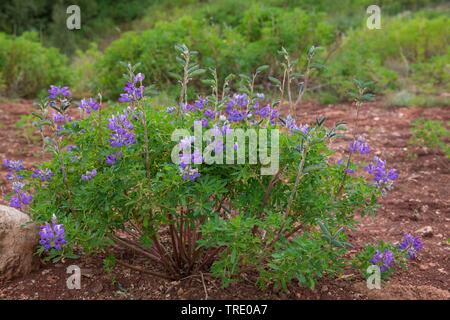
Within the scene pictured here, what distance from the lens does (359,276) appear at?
281cm

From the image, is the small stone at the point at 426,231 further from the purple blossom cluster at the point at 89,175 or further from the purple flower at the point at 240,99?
the purple blossom cluster at the point at 89,175

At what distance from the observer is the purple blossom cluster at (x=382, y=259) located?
2.38m

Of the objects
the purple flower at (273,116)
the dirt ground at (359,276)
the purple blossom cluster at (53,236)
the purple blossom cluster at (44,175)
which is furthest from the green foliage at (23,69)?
the purple blossom cluster at (53,236)

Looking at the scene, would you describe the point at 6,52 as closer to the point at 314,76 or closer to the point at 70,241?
the point at 314,76

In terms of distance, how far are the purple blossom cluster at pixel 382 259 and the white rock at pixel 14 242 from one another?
1497 mm

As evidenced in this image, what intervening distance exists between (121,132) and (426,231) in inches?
79.7

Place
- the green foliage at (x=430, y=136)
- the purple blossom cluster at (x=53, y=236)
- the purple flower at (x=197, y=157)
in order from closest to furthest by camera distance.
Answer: the purple flower at (x=197, y=157), the purple blossom cluster at (x=53, y=236), the green foliage at (x=430, y=136)

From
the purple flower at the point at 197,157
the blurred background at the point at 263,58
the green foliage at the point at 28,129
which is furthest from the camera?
the blurred background at the point at 263,58

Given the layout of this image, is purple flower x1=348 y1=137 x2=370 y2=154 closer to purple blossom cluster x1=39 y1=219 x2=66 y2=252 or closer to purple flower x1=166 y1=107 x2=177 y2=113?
purple flower x1=166 y1=107 x2=177 y2=113

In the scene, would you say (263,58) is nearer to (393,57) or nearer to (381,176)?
(393,57)

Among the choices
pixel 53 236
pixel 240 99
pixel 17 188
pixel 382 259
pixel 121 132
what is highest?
pixel 240 99

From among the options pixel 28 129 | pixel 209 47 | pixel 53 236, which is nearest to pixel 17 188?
pixel 53 236

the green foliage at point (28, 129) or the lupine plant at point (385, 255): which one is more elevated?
the green foliage at point (28, 129)

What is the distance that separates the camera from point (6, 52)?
23.2ft
